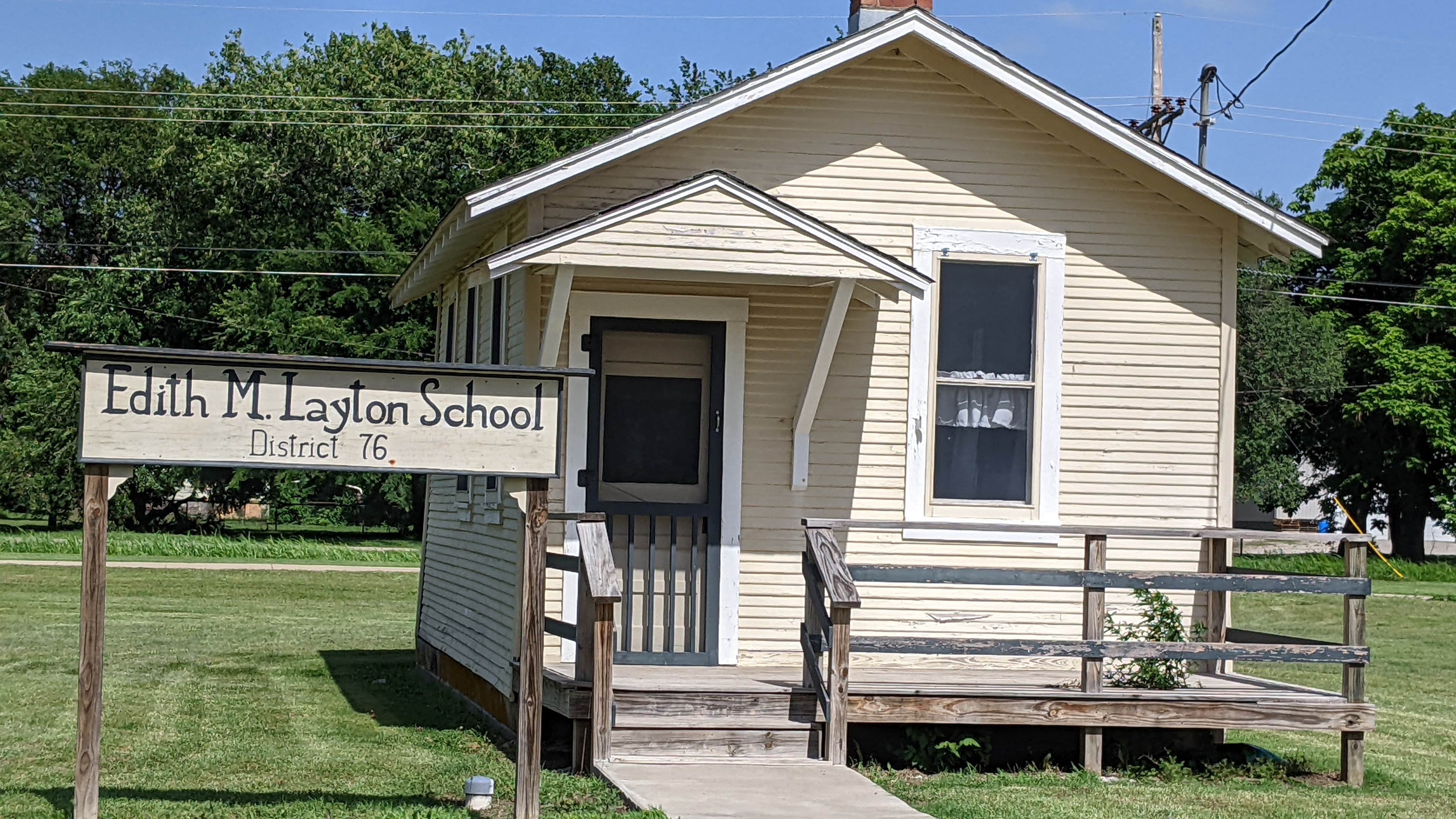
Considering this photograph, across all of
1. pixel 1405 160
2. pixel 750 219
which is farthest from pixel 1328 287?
pixel 750 219

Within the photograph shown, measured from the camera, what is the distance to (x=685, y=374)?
1074cm

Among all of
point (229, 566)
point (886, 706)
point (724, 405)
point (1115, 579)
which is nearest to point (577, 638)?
point (886, 706)

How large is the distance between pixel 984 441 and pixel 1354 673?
9.27 ft

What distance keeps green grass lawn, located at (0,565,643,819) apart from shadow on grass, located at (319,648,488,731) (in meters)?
0.04

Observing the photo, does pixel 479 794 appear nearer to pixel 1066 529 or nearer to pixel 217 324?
pixel 1066 529

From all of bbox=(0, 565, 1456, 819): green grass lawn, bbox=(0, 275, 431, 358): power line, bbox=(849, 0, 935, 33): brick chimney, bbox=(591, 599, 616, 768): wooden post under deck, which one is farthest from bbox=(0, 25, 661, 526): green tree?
bbox=(591, 599, 616, 768): wooden post under deck

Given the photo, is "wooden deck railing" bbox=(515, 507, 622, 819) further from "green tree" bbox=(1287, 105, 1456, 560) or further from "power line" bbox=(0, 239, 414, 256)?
"green tree" bbox=(1287, 105, 1456, 560)

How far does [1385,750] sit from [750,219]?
21.6 feet

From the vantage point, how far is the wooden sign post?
6.86 metres

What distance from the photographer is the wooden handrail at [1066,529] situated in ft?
32.0

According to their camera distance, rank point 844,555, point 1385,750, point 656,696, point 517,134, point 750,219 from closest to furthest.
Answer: point 656,696 → point 750,219 → point 844,555 → point 1385,750 → point 517,134

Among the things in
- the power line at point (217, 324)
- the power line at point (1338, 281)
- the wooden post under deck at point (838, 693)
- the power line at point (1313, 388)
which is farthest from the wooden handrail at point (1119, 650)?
the power line at point (1313, 388)

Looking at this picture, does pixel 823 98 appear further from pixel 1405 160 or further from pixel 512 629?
pixel 1405 160

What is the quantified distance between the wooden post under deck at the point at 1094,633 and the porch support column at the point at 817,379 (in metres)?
1.97
